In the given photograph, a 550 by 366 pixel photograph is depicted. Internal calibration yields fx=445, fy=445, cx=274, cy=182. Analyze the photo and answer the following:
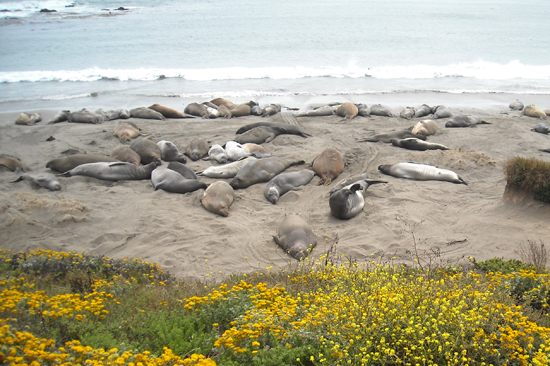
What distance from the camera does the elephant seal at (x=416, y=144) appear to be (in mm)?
11094

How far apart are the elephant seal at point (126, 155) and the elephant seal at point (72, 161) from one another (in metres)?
0.22

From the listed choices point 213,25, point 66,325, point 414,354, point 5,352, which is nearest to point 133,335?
point 66,325

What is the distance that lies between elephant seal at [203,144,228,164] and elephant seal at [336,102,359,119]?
197 inches

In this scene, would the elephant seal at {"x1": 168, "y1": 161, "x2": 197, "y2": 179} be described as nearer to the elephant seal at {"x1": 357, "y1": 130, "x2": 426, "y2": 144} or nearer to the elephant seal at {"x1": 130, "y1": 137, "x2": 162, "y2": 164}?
the elephant seal at {"x1": 130, "y1": 137, "x2": 162, "y2": 164}

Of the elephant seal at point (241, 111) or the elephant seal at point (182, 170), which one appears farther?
the elephant seal at point (241, 111)

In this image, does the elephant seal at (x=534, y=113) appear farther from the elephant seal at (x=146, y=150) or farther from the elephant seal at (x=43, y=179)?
the elephant seal at (x=43, y=179)

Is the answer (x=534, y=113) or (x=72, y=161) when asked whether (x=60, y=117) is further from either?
(x=534, y=113)

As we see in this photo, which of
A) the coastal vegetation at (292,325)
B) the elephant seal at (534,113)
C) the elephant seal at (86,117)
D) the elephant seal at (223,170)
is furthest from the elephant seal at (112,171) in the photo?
the elephant seal at (534,113)

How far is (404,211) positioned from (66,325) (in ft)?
19.2

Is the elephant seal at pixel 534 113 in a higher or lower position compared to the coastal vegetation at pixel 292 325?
higher

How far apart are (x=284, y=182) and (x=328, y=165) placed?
113 centimetres

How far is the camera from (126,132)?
40.0ft

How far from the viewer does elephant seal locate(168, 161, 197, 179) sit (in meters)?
9.55

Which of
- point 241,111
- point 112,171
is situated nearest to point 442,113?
point 241,111
